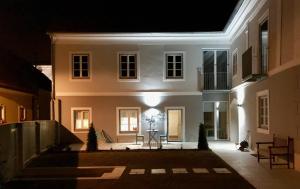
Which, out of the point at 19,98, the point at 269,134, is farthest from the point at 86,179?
the point at 19,98

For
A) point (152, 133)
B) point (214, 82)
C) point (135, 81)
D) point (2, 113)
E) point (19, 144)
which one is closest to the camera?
point (19, 144)

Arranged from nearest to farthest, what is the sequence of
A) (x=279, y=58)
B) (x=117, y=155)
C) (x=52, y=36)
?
(x=279, y=58) < (x=117, y=155) < (x=52, y=36)

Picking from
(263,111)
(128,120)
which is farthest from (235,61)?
(128,120)

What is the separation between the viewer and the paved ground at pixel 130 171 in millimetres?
9594

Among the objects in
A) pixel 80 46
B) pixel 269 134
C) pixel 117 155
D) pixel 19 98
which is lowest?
pixel 117 155

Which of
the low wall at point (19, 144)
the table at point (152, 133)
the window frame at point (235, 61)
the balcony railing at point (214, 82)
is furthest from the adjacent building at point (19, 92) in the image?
the window frame at point (235, 61)

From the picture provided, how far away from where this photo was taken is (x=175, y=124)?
21.3 metres

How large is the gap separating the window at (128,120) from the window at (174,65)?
257cm

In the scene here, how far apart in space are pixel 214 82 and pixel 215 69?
0.70 metres

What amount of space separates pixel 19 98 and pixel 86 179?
34.1 feet

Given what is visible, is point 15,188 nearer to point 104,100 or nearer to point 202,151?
point 202,151

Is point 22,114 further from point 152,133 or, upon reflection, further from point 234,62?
point 234,62

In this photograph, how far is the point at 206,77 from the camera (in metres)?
21.8

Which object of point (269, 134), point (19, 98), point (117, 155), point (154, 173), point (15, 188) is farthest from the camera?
point (19, 98)
